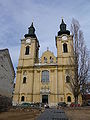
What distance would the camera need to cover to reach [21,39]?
43781 millimetres

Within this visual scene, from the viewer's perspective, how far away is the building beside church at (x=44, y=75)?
34.8 meters

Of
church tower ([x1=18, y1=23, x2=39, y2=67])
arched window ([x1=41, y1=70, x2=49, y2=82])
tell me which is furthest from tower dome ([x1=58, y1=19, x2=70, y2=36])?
arched window ([x1=41, y1=70, x2=49, y2=82])

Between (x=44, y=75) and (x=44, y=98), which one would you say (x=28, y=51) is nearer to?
(x=44, y=75)

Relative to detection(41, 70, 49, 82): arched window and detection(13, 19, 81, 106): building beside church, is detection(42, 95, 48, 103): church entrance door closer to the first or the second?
detection(13, 19, 81, 106): building beside church

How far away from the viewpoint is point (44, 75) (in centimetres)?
3762

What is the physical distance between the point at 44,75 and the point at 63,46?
10855 mm

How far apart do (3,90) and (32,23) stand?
1433 inches

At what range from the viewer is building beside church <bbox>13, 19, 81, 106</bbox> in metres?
34.8

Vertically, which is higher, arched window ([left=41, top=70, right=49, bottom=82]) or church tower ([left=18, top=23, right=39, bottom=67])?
church tower ([left=18, top=23, right=39, bottom=67])

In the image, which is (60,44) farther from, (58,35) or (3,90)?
(3,90)

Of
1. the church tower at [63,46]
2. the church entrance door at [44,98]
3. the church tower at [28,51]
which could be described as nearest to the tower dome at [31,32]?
the church tower at [28,51]

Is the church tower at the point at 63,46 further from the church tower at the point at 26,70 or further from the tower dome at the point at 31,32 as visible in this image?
the tower dome at the point at 31,32

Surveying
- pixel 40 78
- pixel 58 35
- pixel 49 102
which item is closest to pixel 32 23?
pixel 58 35

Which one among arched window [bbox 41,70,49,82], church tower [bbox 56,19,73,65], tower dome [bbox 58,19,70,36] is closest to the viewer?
arched window [bbox 41,70,49,82]
